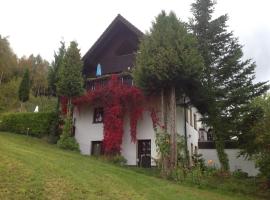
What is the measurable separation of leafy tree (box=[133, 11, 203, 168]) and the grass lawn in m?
4.75

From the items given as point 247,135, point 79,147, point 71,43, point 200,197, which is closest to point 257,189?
point 200,197

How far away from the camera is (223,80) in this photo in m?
26.5

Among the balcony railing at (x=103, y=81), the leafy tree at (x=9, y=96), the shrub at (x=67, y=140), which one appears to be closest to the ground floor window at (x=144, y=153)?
the balcony railing at (x=103, y=81)

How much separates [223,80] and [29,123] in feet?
48.2

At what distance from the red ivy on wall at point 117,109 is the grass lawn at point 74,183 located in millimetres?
6750

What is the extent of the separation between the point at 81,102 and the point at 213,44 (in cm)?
1005

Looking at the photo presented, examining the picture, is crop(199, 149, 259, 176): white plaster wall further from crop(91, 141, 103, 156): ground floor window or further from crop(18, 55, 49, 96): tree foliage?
crop(18, 55, 49, 96): tree foliage

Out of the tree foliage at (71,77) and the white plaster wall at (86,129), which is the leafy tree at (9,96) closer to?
the white plaster wall at (86,129)

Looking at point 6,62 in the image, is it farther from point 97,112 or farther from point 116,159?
point 116,159

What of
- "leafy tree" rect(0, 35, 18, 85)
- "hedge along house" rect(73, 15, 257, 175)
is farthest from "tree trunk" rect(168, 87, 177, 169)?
"leafy tree" rect(0, 35, 18, 85)

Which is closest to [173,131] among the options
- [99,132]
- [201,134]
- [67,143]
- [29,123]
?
[99,132]

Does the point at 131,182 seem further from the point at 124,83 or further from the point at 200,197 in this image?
the point at 124,83

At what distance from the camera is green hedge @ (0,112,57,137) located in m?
29.2

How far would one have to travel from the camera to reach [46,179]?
44.9 feet
